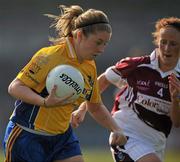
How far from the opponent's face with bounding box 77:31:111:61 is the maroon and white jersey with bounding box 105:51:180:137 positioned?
0.94 m

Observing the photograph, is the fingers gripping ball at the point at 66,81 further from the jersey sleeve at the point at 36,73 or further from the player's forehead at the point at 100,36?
the player's forehead at the point at 100,36

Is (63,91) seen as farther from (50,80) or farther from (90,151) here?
(90,151)

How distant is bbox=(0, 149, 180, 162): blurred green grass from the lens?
492 inches

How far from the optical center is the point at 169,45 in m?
6.43

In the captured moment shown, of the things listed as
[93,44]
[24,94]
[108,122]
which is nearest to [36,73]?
[24,94]

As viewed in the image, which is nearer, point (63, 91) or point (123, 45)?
point (63, 91)

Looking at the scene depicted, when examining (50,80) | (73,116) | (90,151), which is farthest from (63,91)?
(90,151)

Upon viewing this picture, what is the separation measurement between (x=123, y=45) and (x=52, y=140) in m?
10.1

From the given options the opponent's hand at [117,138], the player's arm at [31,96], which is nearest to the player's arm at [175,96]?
the opponent's hand at [117,138]

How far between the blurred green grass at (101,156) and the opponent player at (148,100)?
542cm

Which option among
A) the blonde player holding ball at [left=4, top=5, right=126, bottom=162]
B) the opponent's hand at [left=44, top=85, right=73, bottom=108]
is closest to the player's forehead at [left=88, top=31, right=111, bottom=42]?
the blonde player holding ball at [left=4, top=5, right=126, bottom=162]

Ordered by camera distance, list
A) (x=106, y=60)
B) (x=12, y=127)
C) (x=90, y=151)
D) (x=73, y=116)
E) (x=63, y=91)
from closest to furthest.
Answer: (x=63, y=91), (x=12, y=127), (x=73, y=116), (x=90, y=151), (x=106, y=60)

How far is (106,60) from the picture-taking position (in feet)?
51.3

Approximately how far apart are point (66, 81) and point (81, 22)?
0.59 m
